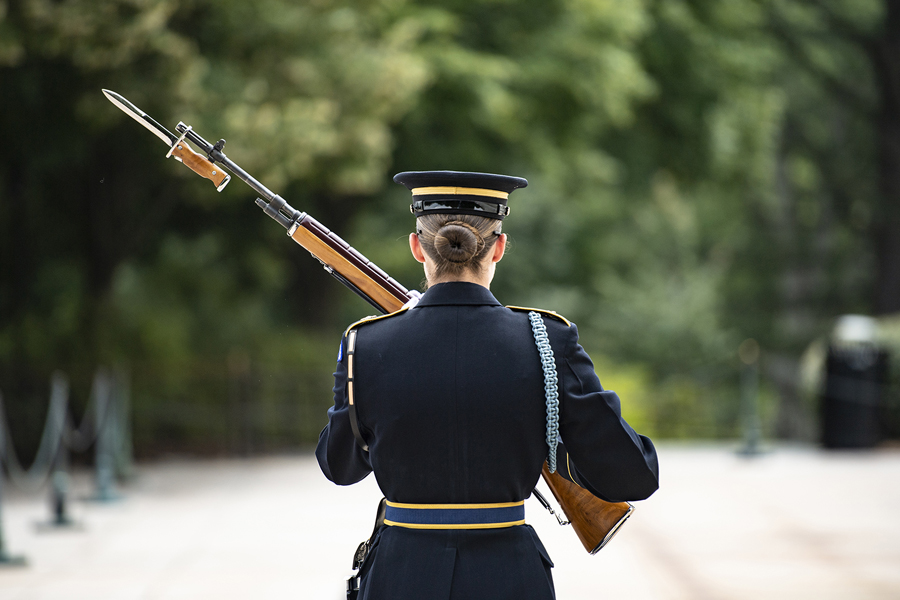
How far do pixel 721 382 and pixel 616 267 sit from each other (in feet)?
13.1

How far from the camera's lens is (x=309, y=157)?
988cm

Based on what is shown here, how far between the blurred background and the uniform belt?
10.3ft

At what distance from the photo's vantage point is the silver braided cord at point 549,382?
7.61 feet

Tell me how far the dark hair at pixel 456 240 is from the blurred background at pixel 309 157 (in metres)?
2.96

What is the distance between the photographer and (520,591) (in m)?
2.36

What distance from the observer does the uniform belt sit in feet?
7.69

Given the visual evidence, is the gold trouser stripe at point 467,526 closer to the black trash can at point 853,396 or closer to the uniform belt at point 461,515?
the uniform belt at point 461,515

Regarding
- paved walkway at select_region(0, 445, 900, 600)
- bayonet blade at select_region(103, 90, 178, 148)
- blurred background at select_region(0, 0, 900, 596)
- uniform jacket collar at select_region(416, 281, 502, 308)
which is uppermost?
blurred background at select_region(0, 0, 900, 596)

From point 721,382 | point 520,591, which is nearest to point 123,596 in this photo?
point 520,591

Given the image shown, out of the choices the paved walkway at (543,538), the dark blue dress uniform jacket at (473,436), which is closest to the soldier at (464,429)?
the dark blue dress uniform jacket at (473,436)

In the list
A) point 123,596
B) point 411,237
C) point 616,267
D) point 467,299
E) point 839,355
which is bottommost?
point 123,596

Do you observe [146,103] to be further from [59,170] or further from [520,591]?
[520,591]

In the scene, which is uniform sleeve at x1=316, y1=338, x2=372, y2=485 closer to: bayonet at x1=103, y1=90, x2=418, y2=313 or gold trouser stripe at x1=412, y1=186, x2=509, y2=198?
gold trouser stripe at x1=412, y1=186, x2=509, y2=198

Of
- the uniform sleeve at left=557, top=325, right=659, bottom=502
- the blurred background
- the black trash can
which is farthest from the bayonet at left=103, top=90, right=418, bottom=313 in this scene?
the black trash can
